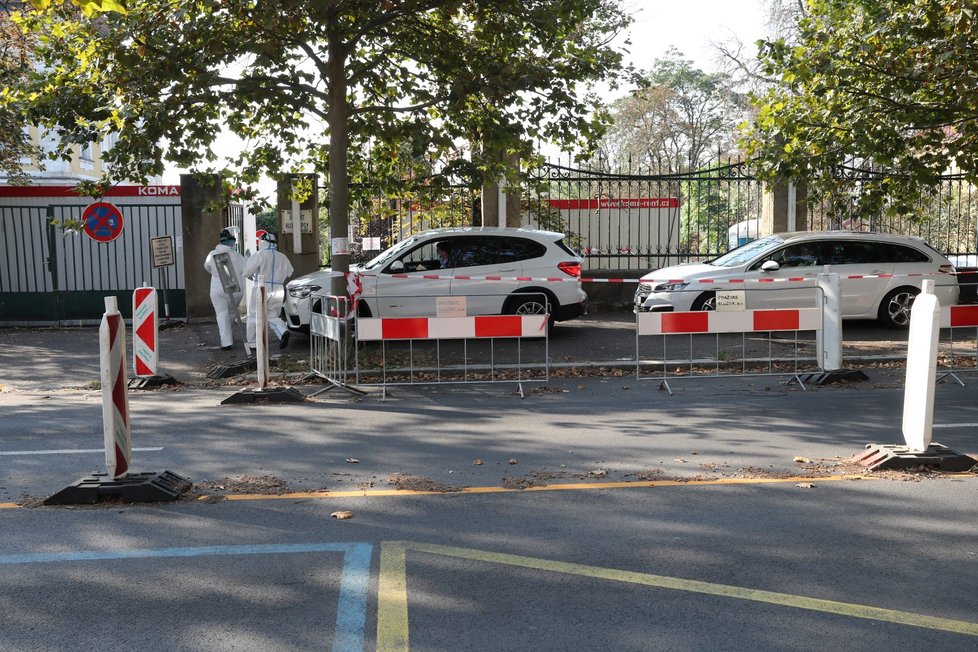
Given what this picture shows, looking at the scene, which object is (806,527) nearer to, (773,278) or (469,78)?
(469,78)

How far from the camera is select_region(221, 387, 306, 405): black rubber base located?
10.7m

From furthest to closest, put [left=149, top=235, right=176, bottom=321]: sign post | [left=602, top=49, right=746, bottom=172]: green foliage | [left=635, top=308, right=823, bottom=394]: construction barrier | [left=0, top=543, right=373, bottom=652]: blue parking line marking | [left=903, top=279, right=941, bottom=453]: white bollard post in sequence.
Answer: [left=602, top=49, right=746, bottom=172]: green foliage
[left=149, top=235, right=176, bottom=321]: sign post
[left=635, top=308, right=823, bottom=394]: construction barrier
[left=903, top=279, right=941, bottom=453]: white bollard post
[left=0, top=543, right=373, bottom=652]: blue parking line marking

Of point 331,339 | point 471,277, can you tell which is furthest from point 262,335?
point 471,277

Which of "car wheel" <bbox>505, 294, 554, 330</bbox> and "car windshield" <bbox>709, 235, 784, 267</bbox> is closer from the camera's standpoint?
"car wheel" <bbox>505, 294, 554, 330</bbox>

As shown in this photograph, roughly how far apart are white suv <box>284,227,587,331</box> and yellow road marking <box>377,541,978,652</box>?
9437mm

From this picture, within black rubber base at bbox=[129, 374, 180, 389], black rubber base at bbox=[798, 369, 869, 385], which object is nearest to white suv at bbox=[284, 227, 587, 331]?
black rubber base at bbox=[129, 374, 180, 389]

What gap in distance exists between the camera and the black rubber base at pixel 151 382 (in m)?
12.2

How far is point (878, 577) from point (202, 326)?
50.2 feet

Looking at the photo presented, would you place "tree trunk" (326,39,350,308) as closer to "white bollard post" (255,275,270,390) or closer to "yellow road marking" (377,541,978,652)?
"white bollard post" (255,275,270,390)

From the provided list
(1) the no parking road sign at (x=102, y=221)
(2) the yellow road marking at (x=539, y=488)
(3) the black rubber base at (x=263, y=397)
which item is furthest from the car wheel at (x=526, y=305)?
(2) the yellow road marking at (x=539, y=488)

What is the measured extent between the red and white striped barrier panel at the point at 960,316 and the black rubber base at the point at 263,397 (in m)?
7.53

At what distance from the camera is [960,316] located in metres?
11.5

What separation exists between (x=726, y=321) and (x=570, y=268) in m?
4.24

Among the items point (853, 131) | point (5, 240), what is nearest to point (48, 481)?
point (853, 131)
